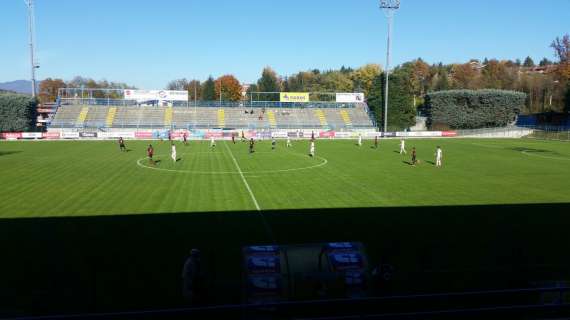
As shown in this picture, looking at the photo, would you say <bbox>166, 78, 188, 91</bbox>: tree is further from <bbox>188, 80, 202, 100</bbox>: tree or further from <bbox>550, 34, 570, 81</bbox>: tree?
<bbox>550, 34, 570, 81</bbox>: tree

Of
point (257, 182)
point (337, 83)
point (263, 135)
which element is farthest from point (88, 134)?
point (337, 83)

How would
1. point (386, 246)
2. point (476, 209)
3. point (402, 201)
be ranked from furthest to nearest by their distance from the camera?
point (402, 201)
point (476, 209)
point (386, 246)

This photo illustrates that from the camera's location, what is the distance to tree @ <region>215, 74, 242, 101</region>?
13612 centimetres

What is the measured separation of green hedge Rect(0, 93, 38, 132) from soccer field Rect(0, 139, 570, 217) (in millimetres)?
34560

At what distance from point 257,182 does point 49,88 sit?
15521 cm

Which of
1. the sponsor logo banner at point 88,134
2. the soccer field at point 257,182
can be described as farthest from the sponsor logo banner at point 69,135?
the soccer field at point 257,182

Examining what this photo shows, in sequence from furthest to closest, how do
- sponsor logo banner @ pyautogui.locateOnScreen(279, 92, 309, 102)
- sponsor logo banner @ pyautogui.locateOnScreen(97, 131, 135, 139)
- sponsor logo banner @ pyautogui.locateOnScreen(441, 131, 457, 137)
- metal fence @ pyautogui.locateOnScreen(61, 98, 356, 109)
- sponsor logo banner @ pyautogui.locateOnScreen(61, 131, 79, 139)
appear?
sponsor logo banner @ pyautogui.locateOnScreen(279, 92, 309, 102), metal fence @ pyautogui.locateOnScreen(61, 98, 356, 109), sponsor logo banner @ pyautogui.locateOnScreen(441, 131, 457, 137), sponsor logo banner @ pyautogui.locateOnScreen(97, 131, 135, 139), sponsor logo banner @ pyautogui.locateOnScreen(61, 131, 79, 139)

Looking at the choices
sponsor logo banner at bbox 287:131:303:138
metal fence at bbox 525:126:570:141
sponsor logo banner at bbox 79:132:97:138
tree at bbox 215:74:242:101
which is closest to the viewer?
sponsor logo banner at bbox 79:132:97:138

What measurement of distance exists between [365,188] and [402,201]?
11.8 feet

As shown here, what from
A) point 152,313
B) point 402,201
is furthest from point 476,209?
point 152,313

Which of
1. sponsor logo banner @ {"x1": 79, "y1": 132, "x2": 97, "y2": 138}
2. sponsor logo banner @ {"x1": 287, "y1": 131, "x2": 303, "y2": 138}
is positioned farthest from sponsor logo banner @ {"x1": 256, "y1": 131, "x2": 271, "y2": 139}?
sponsor logo banner @ {"x1": 79, "y1": 132, "x2": 97, "y2": 138}

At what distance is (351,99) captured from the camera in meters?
87.9

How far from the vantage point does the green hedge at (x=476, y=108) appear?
8188 cm

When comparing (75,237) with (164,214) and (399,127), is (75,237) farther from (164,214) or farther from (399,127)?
(399,127)
